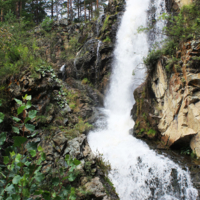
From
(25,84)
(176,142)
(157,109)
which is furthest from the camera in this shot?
(157,109)

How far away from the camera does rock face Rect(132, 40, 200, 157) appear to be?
5661mm

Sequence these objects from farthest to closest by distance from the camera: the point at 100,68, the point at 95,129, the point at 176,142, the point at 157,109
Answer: the point at 100,68 → the point at 95,129 → the point at 157,109 → the point at 176,142

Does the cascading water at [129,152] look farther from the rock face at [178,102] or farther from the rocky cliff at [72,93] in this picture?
the rock face at [178,102]

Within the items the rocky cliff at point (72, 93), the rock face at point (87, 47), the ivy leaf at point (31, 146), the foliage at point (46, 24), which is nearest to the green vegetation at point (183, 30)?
the rocky cliff at point (72, 93)

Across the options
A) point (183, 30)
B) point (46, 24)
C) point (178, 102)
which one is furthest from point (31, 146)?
point (46, 24)

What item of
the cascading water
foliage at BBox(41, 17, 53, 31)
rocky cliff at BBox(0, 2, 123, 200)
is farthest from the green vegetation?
foliage at BBox(41, 17, 53, 31)

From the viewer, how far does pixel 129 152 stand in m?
6.55

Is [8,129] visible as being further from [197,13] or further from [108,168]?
[197,13]

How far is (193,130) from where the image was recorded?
558cm

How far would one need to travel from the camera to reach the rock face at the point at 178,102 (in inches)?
223

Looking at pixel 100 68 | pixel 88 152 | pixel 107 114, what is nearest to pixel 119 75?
pixel 100 68

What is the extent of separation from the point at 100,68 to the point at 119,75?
2.18 metres

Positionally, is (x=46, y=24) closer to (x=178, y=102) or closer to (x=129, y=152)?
(x=178, y=102)

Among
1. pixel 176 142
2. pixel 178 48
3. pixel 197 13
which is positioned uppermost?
pixel 197 13
